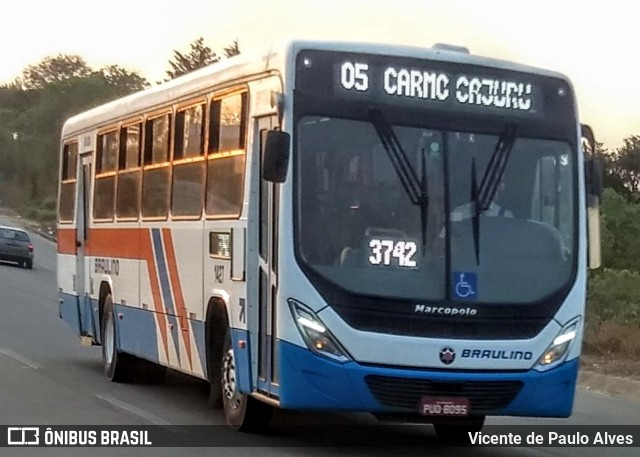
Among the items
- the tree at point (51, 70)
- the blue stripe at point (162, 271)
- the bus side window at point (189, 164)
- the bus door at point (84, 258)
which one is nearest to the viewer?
the bus side window at point (189, 164)

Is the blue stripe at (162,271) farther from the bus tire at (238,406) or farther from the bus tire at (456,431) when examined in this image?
the bus tire at (456,431)

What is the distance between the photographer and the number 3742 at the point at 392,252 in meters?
10.6

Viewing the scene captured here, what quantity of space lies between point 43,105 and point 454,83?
100317mm

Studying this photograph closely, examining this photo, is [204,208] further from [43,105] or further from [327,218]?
[43,105]

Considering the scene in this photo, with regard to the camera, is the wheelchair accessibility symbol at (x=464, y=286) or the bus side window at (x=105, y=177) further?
the bus side window at (x=105, y=177)

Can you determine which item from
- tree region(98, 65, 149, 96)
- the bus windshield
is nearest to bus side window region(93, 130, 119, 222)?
the bus windshield

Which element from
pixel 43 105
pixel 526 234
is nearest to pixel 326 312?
pixel 526 234

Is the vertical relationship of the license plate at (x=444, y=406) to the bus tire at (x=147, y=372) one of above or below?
above

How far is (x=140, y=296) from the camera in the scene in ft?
50.4

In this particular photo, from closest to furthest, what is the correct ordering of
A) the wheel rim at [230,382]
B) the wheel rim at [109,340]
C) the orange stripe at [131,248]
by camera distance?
1. the wheel rim at [230,382]
2. the orange stripe at [131,248]
3. the wheel rim at [109,340]

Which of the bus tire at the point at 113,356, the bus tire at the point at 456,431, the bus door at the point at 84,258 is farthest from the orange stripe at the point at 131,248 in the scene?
the bus tire at the point at 456,431

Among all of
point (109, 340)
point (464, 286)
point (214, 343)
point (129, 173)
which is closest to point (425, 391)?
point (464, 286)

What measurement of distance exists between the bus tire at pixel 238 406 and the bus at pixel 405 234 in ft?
0.06

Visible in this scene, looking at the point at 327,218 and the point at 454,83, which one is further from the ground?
the point at 454,83
